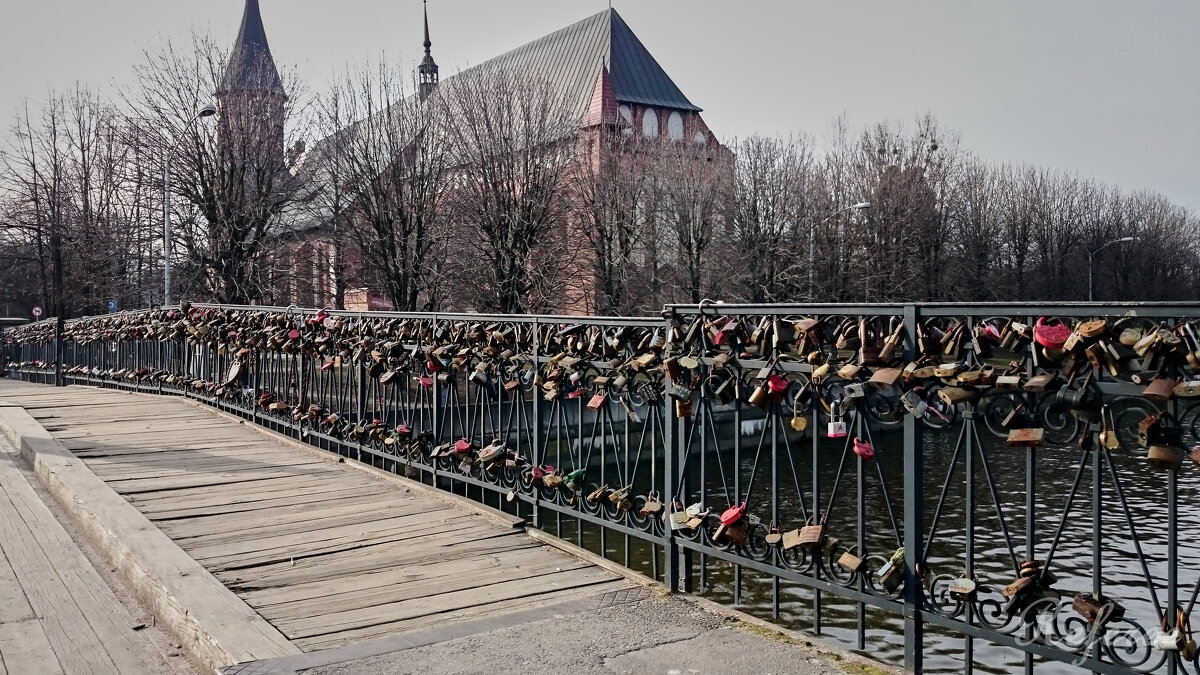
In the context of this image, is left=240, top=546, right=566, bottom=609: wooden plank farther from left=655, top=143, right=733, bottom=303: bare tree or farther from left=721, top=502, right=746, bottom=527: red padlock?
left=655, top=143, right=733, bottom=303: bare tree

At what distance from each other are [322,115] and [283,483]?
25.4 metres

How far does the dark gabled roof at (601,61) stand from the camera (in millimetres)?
57500

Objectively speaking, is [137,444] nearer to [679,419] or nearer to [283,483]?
[283,483]

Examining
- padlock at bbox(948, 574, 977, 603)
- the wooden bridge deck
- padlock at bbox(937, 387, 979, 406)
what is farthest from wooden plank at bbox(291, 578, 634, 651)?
padlock at bbox(937, 387, 979, 406)

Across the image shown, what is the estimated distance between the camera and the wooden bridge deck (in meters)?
4.66

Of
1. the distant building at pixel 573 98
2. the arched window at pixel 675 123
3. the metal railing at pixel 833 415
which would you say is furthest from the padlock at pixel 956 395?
the arched window at pixel 675 123

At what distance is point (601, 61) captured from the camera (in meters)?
56.9

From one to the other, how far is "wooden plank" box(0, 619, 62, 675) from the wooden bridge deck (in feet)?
2.68

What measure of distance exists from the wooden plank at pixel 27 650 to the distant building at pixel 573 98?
2489cm

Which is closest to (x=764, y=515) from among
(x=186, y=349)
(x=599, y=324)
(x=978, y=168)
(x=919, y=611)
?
(x=186, y=349)

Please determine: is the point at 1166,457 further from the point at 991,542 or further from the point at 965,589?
the point at 991,542

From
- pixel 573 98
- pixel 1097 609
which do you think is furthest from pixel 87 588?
pixel 573 98

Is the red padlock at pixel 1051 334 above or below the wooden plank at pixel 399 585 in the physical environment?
above

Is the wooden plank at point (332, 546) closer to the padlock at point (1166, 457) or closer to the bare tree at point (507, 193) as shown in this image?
the padlock at point (1166, 457)
